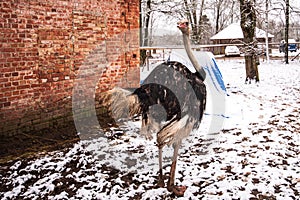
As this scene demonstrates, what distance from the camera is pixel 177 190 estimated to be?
12.9 feet

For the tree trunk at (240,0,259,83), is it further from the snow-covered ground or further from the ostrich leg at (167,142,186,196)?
the ostrich leg at (167,142,186,196)

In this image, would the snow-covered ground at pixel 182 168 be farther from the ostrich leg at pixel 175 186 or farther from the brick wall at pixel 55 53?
the brick wall at pixel 55 53

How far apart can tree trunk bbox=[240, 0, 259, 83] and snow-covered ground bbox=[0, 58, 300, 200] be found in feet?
16.7

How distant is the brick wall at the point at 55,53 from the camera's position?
17.6 ft

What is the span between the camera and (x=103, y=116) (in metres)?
7.32

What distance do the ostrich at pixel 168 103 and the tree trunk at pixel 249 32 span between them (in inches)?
310

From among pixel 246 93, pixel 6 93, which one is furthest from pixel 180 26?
pixel 246 93

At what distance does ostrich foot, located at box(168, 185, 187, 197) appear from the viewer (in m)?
3.88

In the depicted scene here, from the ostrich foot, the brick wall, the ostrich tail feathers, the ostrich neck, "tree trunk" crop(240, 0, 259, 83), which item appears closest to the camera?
the ostrich tail feathers

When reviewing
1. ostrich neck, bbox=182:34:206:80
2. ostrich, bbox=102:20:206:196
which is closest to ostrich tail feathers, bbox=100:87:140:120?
ostrich, bbox=102:20:206:196

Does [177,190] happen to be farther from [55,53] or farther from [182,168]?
[55,53]

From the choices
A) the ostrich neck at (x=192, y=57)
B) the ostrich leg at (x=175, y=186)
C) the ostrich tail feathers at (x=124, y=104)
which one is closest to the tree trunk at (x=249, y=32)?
the ostrich neck at (x=192, y=57)

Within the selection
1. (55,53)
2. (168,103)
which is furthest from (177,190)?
(55,53)

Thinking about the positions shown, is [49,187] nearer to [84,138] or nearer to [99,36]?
[84,138]
